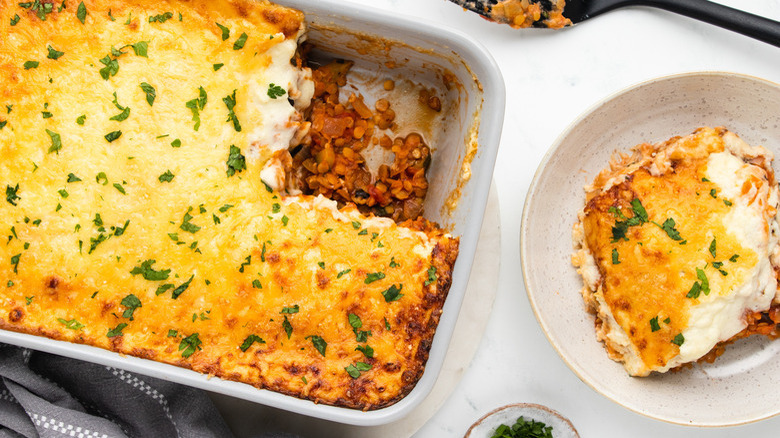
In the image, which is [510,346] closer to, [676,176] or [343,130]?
[676,176]

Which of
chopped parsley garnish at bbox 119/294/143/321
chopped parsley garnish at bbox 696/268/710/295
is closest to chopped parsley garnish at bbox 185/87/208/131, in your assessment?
chopped parsley garnish at bbox 119/294/143/321

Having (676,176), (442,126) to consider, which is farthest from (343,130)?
(676,176)

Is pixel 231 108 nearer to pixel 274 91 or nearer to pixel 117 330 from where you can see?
pixel 274 91

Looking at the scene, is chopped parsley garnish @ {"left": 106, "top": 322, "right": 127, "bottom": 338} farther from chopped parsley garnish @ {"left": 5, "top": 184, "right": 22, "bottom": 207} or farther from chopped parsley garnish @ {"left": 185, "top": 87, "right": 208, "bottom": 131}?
chopped parsley garnish @ {"left": 185, "top": 87, "right": 208, "bottom": 131}

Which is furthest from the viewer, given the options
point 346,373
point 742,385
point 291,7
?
point 742,385

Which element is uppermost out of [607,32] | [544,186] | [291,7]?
[291,7]

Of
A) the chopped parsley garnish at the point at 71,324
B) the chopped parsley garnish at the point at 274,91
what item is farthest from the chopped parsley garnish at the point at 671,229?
the chopped parsley garnish at the point at 71,324
